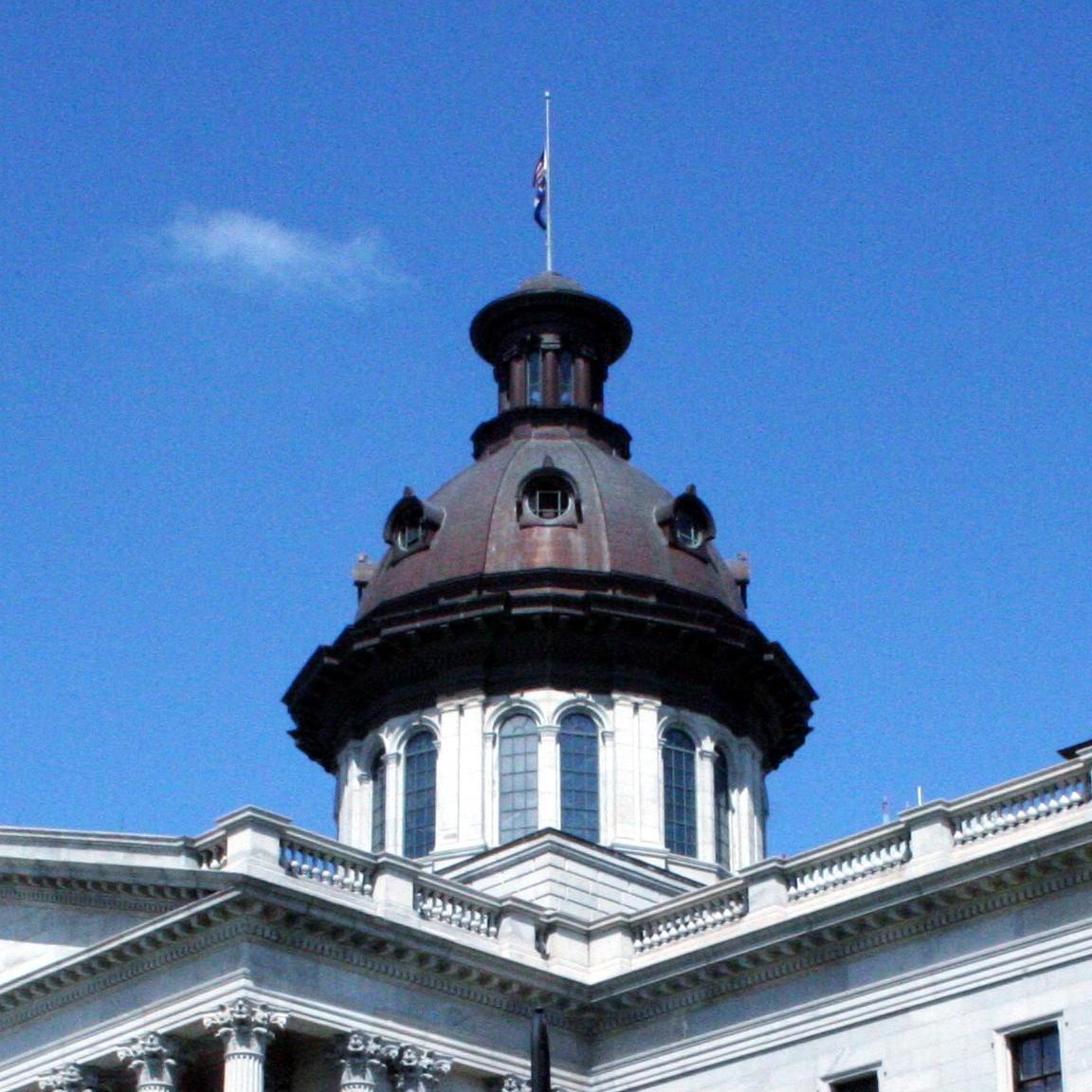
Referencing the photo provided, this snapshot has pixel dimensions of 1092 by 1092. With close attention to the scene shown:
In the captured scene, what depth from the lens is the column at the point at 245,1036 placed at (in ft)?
118

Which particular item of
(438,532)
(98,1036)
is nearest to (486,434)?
(438,532)

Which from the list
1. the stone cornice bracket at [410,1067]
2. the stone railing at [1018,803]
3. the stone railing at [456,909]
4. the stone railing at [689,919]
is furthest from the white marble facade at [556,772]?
the stone railing at [1018,803]

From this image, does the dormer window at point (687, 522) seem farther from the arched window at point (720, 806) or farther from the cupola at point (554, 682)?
the arched window at point (720, 806)

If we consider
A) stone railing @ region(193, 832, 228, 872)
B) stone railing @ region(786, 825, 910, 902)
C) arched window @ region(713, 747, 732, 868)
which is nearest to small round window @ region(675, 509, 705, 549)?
arched window @ region(713, 747, 732, 868)

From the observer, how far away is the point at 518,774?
50406mm

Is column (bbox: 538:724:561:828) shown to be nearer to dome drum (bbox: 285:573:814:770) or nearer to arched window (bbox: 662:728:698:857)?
dome drum (bbox: 285:573:814:770)

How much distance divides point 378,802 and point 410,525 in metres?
6.36

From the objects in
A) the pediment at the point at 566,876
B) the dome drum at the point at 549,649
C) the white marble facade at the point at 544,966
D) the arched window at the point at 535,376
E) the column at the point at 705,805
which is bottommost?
the white marble facade at the point at 544,966

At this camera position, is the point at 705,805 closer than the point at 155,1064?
No

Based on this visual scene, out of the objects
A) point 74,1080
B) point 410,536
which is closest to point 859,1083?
point 74,1080

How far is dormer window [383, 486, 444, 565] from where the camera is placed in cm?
5397

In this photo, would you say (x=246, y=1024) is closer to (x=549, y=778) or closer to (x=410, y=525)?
(x=549, y=778)

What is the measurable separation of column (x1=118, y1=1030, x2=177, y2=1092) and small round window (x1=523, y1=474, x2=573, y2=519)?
18.5m

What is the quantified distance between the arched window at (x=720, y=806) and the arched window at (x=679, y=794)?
0.55 metres
